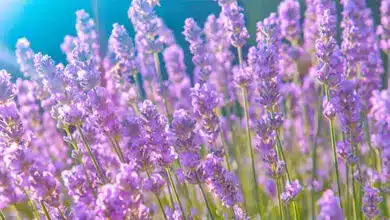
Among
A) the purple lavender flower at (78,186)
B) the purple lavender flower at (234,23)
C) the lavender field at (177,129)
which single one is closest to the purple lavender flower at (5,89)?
the lavender field at (177,129)

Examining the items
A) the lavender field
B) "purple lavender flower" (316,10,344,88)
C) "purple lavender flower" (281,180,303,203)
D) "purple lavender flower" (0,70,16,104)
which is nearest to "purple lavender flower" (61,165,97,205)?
the lavender field

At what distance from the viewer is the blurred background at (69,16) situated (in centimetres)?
567

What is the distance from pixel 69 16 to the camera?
19.9ft

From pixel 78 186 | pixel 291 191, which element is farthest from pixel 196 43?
pixel 78 186

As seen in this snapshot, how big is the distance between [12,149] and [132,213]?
0.49 meters

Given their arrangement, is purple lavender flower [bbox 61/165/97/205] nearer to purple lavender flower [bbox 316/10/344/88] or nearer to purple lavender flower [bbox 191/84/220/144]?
purple lavender flower [bbox 191/84/220/144]

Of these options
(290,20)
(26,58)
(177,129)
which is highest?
(290,20)

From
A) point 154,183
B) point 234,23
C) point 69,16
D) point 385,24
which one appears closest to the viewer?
point 154,183

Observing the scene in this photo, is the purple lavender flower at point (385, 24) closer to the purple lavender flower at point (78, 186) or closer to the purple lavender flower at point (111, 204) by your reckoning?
the purple lavender flower at point (78, 186)

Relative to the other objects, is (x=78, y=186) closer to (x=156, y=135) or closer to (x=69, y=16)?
(x=156, y=135)

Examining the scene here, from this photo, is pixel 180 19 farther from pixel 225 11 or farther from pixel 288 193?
pixel 288 193

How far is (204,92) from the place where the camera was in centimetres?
194

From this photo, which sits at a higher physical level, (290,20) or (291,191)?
(290,20)

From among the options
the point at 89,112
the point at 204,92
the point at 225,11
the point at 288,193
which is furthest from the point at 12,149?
the point at 225,11
